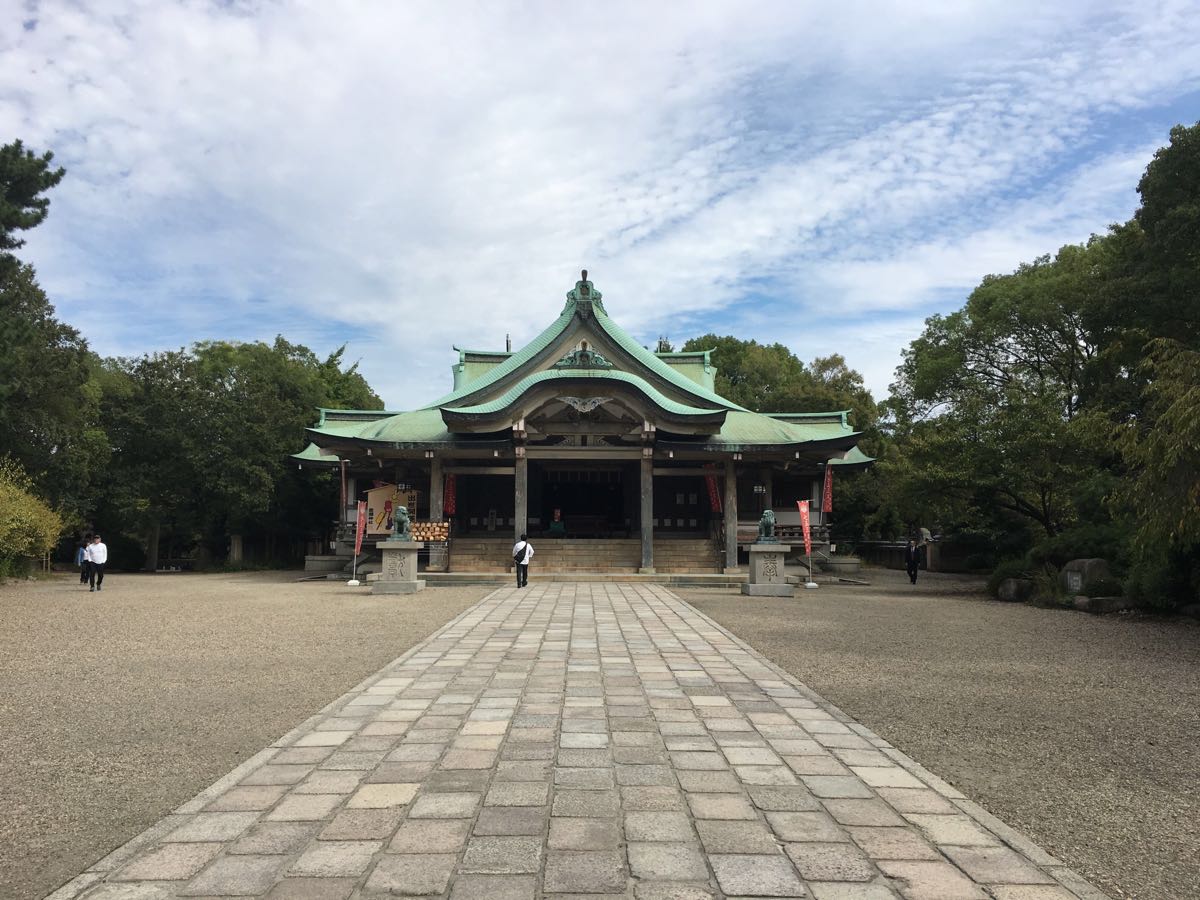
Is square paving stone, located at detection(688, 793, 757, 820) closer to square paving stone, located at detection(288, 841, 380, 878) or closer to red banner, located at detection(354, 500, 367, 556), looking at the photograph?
square paving stone, located at detection(288, 841, 380, 878)

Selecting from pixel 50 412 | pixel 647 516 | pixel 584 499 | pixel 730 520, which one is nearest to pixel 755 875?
pixel 647 516

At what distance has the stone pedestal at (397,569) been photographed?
1705 cm

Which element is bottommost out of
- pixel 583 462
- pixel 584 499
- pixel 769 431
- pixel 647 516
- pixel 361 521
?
pixel 361 521

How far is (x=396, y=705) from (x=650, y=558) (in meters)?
15.9

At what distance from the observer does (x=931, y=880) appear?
10.1ft

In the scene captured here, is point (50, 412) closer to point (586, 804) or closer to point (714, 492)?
point (714, 492)

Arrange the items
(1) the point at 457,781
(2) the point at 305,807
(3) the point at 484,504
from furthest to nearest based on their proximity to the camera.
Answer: (3) the point at 484,504
(1) the point at 457,781
(2) the point at 305,807

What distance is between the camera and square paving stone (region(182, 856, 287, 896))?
9.68ft

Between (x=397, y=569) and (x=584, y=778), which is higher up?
(x=397, y=569)

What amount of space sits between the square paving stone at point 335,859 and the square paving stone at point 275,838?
11 centimetres

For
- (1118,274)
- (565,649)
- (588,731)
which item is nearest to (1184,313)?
(1118,274)

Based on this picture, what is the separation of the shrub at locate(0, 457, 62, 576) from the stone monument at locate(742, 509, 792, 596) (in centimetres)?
1691

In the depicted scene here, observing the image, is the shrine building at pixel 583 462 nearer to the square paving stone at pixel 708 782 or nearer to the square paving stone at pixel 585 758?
the square paving stone at pixel 585 758

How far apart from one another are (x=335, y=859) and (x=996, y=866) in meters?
2.66
